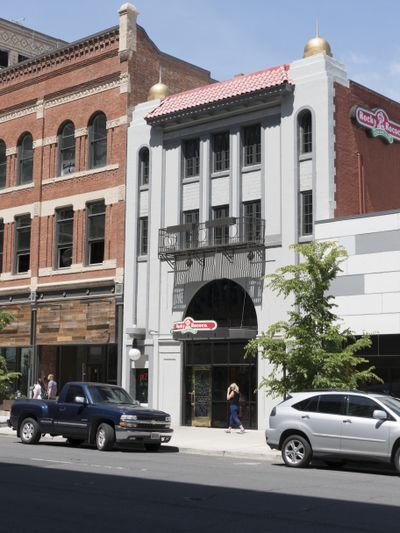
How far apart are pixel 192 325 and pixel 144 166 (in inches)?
290

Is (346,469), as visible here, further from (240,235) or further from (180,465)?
(240,235)

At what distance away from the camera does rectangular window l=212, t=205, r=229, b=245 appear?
95.1 ft

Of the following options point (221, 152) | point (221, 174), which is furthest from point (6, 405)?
point (221, 152)

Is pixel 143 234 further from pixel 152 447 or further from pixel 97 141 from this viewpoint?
pixel 152 447

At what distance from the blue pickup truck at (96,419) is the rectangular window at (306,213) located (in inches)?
352

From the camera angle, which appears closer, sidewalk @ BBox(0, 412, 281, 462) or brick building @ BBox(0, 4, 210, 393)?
sidewalk @ BBox(0, 412, 281, 462)

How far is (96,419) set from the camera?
67.7ft

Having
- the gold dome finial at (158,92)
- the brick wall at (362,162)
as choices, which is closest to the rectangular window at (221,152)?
the gold dome finial at (158,92)

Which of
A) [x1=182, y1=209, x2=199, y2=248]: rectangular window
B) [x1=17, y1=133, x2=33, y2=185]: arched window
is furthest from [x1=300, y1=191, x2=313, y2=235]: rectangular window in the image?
[x1=17, y1=133, x2=33, y2=185]: arched window

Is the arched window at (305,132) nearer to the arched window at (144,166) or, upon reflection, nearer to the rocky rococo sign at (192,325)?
the rocky rococo sign at (192,325)

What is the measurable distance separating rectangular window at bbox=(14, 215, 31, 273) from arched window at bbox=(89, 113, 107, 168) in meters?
4.65

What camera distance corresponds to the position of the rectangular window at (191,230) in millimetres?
29844

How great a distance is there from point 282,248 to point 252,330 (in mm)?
3006

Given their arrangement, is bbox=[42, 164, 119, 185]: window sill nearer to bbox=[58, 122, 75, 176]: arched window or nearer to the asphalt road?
bbox=[58, 122, 75, 176]: arched window
